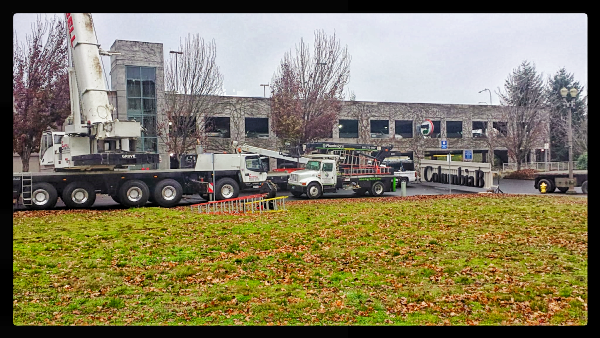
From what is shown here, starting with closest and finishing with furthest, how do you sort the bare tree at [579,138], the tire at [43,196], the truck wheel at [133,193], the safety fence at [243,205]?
the bare tree at [579,138], the tire at [43,196], the safety fence at [243,205], the truck wheel at [133,193]

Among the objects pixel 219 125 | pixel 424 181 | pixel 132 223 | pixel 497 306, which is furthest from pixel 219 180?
pixel 497 306

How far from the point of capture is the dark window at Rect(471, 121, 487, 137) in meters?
12.2

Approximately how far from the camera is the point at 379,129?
13.8m

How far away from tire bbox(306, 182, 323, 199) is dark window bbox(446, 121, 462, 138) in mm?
4881

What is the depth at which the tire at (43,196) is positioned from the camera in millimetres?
12758

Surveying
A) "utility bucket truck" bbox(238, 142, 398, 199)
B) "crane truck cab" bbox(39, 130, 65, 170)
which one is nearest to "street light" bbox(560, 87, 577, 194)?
"utility bucket truck" bbox(238, 142, 398, 199)

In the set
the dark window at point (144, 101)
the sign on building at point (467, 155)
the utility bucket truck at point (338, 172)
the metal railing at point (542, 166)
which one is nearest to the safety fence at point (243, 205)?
the utility bucket truck at point (338, 172)

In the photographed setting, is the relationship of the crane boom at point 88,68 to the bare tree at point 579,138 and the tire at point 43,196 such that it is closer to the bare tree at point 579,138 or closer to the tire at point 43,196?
the tire at point 43,196

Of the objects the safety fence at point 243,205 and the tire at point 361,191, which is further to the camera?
the tire at point 361,191

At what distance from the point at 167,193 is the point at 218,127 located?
104 inches

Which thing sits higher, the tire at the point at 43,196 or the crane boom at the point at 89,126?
the crane boom at the point at 89,126

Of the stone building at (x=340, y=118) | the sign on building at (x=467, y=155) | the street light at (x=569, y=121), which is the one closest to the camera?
the street light at (x=569, y=121)

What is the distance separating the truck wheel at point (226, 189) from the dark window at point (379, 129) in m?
4.53

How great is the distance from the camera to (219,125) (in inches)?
544
